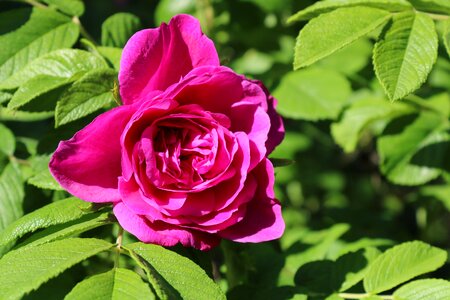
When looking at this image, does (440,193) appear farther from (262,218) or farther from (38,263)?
(38,263)

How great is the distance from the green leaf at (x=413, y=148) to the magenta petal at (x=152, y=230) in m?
0.83

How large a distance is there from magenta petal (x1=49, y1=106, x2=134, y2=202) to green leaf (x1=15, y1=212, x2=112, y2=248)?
0.04m

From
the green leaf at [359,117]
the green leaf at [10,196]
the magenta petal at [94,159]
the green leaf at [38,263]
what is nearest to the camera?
the green leaf at [38,263]

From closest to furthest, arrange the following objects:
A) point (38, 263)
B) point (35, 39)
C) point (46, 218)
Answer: point (38, 263), point (46, 218), point (35, 39)

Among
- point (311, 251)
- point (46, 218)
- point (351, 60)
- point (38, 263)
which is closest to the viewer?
point (38, 263)

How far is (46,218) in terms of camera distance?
1159 millimetres

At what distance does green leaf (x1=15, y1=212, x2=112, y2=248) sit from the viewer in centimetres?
112

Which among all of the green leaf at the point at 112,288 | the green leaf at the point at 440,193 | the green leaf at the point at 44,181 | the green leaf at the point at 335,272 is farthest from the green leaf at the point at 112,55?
the green leaf at the point at 440,193

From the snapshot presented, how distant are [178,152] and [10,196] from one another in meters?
0.48

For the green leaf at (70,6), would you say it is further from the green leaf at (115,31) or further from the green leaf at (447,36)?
the green leaf at (447,36)

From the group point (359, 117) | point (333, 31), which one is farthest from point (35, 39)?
point (359, 117)

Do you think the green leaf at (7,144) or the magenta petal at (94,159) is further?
the green leaf at (7,144)

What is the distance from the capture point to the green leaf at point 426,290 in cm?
124

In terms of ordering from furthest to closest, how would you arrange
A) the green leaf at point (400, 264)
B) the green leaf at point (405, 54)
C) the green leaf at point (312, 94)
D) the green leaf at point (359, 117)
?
the green leaf at point (359, 117)
the green leaf at point (312, 94)
the green leaf at point (400, 264)
the green leaf at point (405, 54)
